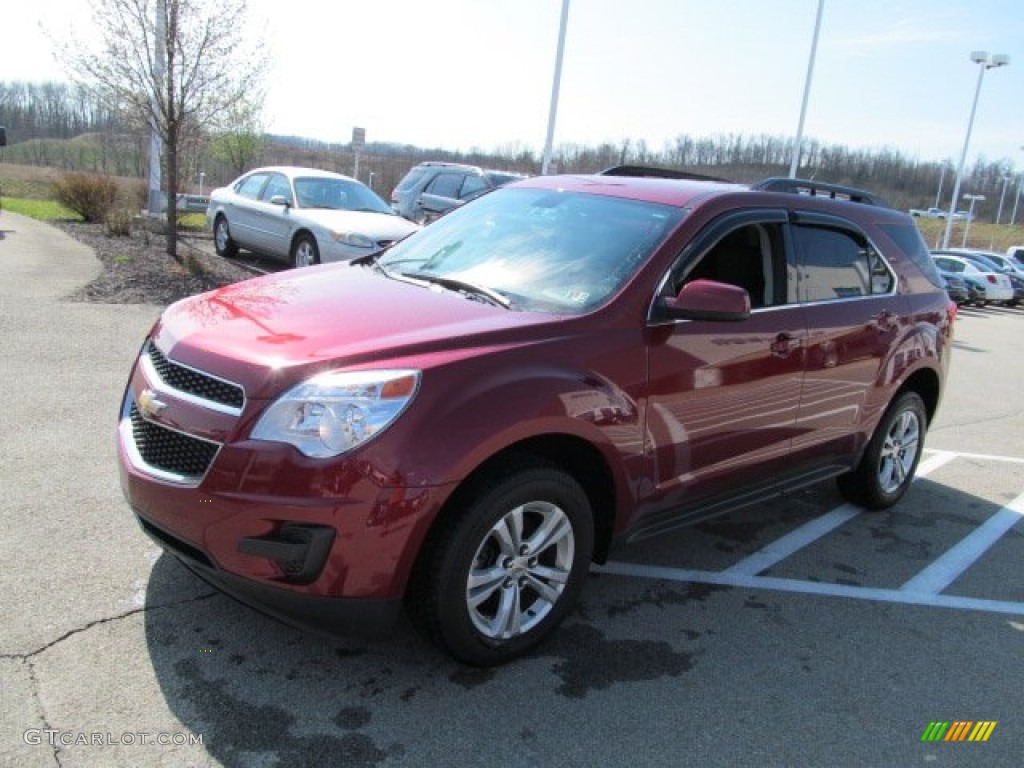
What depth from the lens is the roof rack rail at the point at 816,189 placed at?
4.38 m

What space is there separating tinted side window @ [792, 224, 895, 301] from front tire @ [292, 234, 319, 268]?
798cm

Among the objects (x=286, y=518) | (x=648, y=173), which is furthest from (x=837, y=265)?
(x=286, y=518)

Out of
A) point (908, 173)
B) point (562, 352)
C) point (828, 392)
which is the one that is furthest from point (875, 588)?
point (908, 173)

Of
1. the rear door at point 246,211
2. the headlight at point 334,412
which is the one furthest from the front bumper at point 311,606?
the rear door at point 246,211

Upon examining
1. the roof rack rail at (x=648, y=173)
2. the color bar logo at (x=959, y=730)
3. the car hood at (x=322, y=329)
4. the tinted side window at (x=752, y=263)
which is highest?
the roof rack rail at (x=648, y=173)

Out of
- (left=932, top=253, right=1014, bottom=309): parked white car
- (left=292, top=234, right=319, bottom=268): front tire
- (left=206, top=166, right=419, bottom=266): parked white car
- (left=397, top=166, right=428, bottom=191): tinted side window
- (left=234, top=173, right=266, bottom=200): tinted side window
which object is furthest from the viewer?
(left=932, top=253, right=1014, bottom=309): parked white car

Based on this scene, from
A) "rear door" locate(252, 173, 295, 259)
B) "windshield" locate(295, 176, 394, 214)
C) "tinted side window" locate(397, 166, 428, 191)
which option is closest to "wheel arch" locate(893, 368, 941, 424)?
"windshield" locate(295, 176, 394, 214)

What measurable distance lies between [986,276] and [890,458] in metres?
26.8

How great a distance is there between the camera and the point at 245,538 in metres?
2.62

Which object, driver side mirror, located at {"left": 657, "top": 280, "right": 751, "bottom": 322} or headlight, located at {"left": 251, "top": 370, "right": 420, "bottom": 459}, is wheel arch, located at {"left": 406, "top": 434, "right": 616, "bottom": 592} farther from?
driver side mirror, located at {"left": 657, "top": 280, "right": 751, "bottom": 322}

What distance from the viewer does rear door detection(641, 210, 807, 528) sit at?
345 cm

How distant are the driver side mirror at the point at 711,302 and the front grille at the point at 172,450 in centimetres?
189

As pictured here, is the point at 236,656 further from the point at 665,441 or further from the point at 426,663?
the point at 665,441

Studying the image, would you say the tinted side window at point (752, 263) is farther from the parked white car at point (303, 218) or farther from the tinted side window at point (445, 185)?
the tinted side window at point (445, 185)
